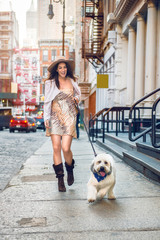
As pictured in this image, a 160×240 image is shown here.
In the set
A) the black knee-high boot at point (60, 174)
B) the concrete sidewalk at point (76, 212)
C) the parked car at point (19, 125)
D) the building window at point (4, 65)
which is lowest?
the parked car at point (19, 125)

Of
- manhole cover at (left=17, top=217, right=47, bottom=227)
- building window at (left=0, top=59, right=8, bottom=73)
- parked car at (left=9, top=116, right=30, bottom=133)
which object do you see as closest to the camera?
manhole cover at (left=17, top=217, right=47, bottom=227)

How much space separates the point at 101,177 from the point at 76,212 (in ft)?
1.82

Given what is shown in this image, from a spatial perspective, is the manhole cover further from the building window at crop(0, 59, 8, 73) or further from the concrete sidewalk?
the building window at crop(0, 59, 8, 73)

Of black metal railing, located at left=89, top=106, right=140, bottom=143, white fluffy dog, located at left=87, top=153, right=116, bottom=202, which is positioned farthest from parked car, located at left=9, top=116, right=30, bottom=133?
white fluffy dog, located at left=87, top=153, right=116, bottom=202

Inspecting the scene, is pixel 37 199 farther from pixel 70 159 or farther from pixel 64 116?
pixel 64 116

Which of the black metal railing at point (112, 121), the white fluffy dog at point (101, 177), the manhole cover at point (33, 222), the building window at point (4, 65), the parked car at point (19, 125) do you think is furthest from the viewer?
the building window at point (4, 65)

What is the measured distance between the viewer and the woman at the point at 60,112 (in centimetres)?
525

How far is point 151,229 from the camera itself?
346 centimetres

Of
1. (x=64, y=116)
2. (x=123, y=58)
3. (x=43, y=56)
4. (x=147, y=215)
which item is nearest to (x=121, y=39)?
(x=123, y=58)

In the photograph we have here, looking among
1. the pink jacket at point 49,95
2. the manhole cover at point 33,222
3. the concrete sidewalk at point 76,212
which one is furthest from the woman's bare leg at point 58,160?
the manhole cover at point 33,222

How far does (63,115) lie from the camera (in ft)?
17.4

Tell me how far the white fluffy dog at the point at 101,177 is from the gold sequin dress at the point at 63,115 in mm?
954

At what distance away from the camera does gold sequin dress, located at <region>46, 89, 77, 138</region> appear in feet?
17.2

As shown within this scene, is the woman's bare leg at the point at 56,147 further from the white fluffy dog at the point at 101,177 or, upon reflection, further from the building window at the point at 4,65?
the building window at the point at 4,65
